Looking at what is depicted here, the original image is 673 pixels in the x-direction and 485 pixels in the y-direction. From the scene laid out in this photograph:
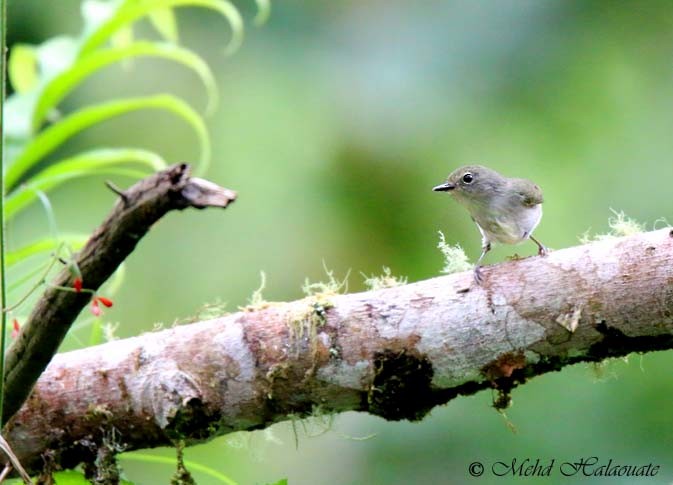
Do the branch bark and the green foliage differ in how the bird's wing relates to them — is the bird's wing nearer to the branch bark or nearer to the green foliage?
the branch bark

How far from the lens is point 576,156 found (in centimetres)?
601

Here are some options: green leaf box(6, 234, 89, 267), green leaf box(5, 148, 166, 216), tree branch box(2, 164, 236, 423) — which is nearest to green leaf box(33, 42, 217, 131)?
green leaf box(5, 148, 166, 216)

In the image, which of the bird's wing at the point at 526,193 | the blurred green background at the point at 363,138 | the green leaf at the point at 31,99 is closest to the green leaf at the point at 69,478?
the green leaf at the point at 31,99

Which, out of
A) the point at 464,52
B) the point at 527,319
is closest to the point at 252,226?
the point at 464,52

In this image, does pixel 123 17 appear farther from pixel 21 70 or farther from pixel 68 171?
pixel 21 70

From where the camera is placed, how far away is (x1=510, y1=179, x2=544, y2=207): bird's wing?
9.41ft

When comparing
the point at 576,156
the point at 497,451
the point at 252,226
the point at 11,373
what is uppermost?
the point at 576,156

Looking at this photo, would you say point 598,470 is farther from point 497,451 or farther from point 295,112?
point 295,112

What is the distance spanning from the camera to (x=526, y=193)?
2.88 metres

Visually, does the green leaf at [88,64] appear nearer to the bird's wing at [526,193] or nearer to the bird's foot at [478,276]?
the bird's wing at [526,193]

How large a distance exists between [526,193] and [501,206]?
0.35ft

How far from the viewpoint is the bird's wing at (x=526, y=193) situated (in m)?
2.87

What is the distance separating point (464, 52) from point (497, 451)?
131 inches

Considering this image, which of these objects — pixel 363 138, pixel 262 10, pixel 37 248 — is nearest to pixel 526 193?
pixel 262 10
